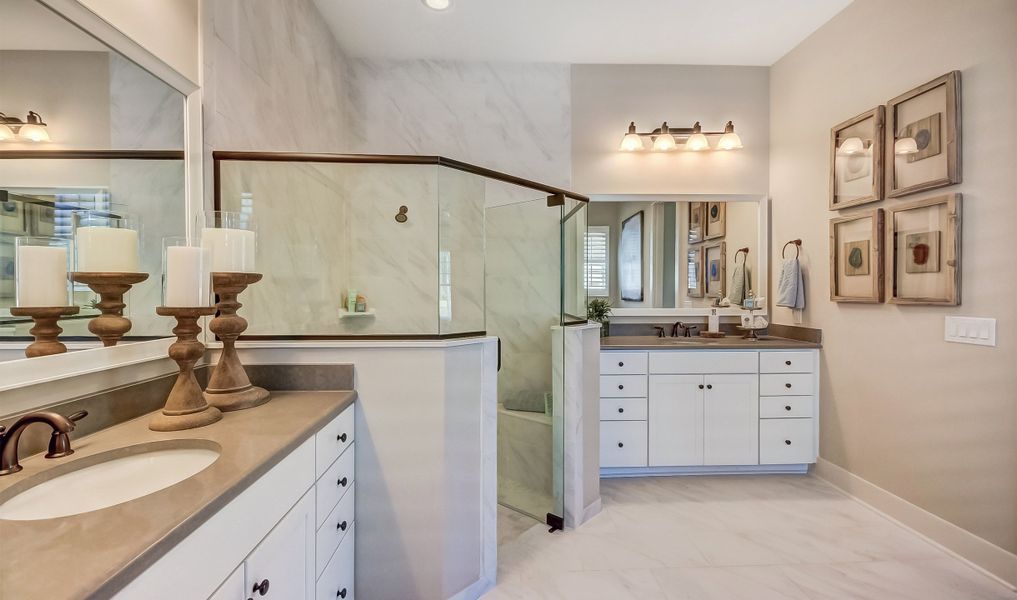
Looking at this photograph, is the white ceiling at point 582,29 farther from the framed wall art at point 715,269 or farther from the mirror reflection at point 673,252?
the framed wall art at point 715,269

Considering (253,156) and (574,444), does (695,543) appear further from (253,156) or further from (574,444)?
(253,156)

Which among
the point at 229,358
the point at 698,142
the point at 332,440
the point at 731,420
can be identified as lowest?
the point at 731,420

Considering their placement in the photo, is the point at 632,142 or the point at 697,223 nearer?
the point at 632,142

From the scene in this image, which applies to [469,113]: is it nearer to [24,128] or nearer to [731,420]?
[24,128]

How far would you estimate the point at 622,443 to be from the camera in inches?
114

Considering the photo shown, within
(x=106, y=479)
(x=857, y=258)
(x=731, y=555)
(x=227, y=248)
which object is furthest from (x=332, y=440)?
(x=857, y=258)

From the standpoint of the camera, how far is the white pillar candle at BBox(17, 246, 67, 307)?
39.6 inches

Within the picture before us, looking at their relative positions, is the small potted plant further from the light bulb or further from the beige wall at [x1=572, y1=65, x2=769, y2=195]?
the light bulb

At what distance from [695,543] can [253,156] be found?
2.59m

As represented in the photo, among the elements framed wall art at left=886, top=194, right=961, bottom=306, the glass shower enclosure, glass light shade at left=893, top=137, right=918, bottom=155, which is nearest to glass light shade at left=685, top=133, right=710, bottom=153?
glass light shade at left=893, top=137, right=918, bottom=155

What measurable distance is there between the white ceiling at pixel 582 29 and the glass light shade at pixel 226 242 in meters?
1.86

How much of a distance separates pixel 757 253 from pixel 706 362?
1.05m

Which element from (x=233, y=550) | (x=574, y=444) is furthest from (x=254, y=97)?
(x=574, y=444)

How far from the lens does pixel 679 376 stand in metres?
2.92
